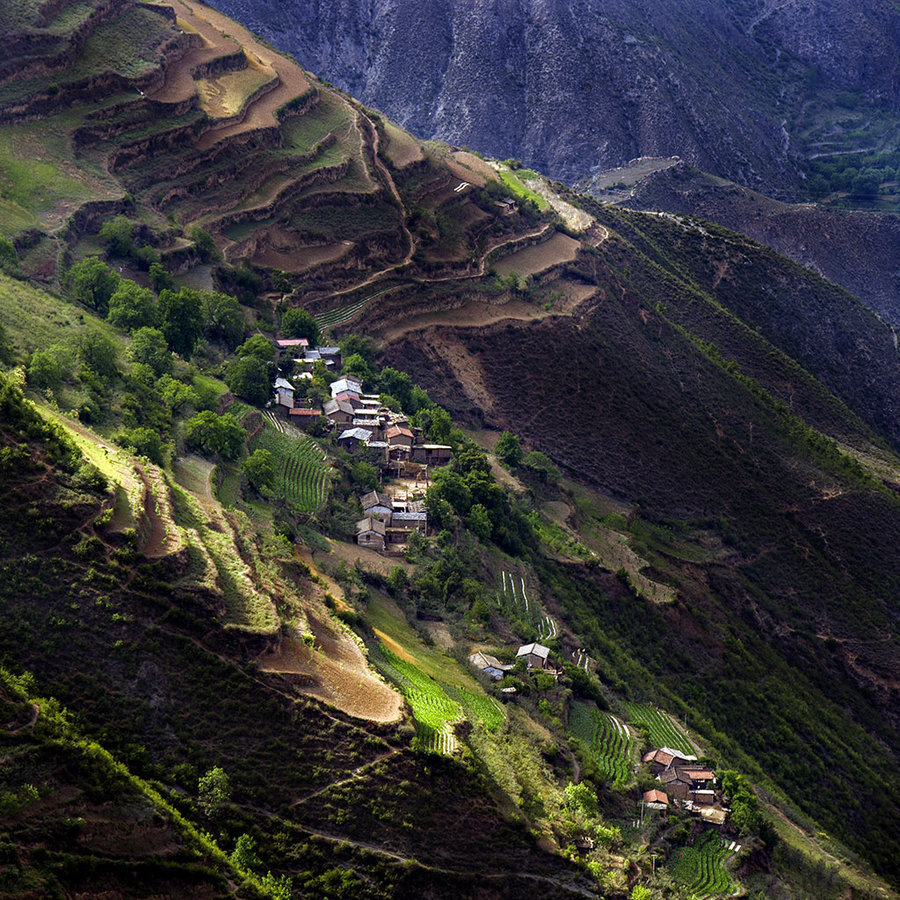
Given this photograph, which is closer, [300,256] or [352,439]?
[352,439]

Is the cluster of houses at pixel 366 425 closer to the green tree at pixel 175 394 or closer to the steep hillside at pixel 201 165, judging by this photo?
the green tree at pixel 175 394

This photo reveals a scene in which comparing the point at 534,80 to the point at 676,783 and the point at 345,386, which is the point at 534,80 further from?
the point at 676,783

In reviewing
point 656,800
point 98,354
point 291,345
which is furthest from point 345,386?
point 656,800

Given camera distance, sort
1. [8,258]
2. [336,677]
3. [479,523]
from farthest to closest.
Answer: [479,523] < [8,258] < [336,677]

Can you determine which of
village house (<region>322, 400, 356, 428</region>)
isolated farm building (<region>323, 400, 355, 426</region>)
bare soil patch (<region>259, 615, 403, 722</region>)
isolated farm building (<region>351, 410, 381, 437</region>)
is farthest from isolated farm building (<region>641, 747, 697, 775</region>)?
isolated farm building (<region>323, 400, 355, 426</region>)

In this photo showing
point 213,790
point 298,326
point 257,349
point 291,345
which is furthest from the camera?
point 298,326

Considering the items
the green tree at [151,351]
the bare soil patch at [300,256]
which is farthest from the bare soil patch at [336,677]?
the bare soil patch at [300,256]
